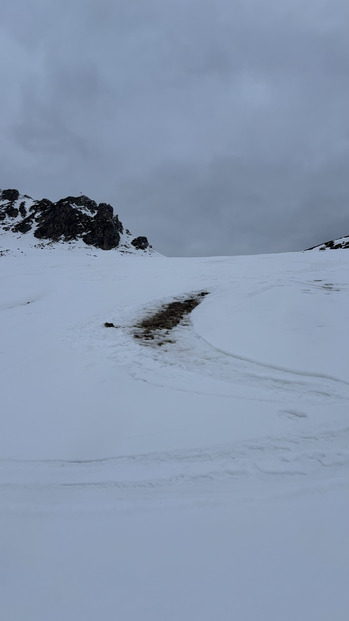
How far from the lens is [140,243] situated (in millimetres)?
88312

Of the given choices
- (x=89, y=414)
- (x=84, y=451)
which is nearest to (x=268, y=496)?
(x=84, y=451)

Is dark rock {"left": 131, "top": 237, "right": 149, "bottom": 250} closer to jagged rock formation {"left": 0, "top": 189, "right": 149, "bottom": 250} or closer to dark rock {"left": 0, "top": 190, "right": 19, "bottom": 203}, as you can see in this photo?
jagged rock formation {"left": 0, "top": 189, "right": 149, "bottom": 250}

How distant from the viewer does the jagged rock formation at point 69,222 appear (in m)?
83.4

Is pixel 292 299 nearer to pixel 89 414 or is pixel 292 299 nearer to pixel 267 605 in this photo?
pixel 89 414

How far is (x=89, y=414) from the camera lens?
3.83 meters

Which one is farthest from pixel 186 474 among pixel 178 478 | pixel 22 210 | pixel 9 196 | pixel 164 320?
pixel 9 196

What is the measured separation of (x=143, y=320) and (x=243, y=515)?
6.25 metres

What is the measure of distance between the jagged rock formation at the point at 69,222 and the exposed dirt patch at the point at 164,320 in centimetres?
7695

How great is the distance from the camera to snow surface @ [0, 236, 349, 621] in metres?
1.89

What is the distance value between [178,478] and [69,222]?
94.1m

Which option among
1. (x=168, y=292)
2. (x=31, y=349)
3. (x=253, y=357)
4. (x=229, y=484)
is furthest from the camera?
(x=168, y=292)

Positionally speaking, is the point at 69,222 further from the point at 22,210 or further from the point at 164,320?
the point at 164,320

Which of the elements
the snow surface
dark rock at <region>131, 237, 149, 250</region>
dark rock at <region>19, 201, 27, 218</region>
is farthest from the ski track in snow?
dark rock at <region>19, 201, 27, 218</region>

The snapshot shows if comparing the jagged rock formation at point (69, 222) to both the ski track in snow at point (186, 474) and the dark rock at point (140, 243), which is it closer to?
the dark rock at point (140, 243)
